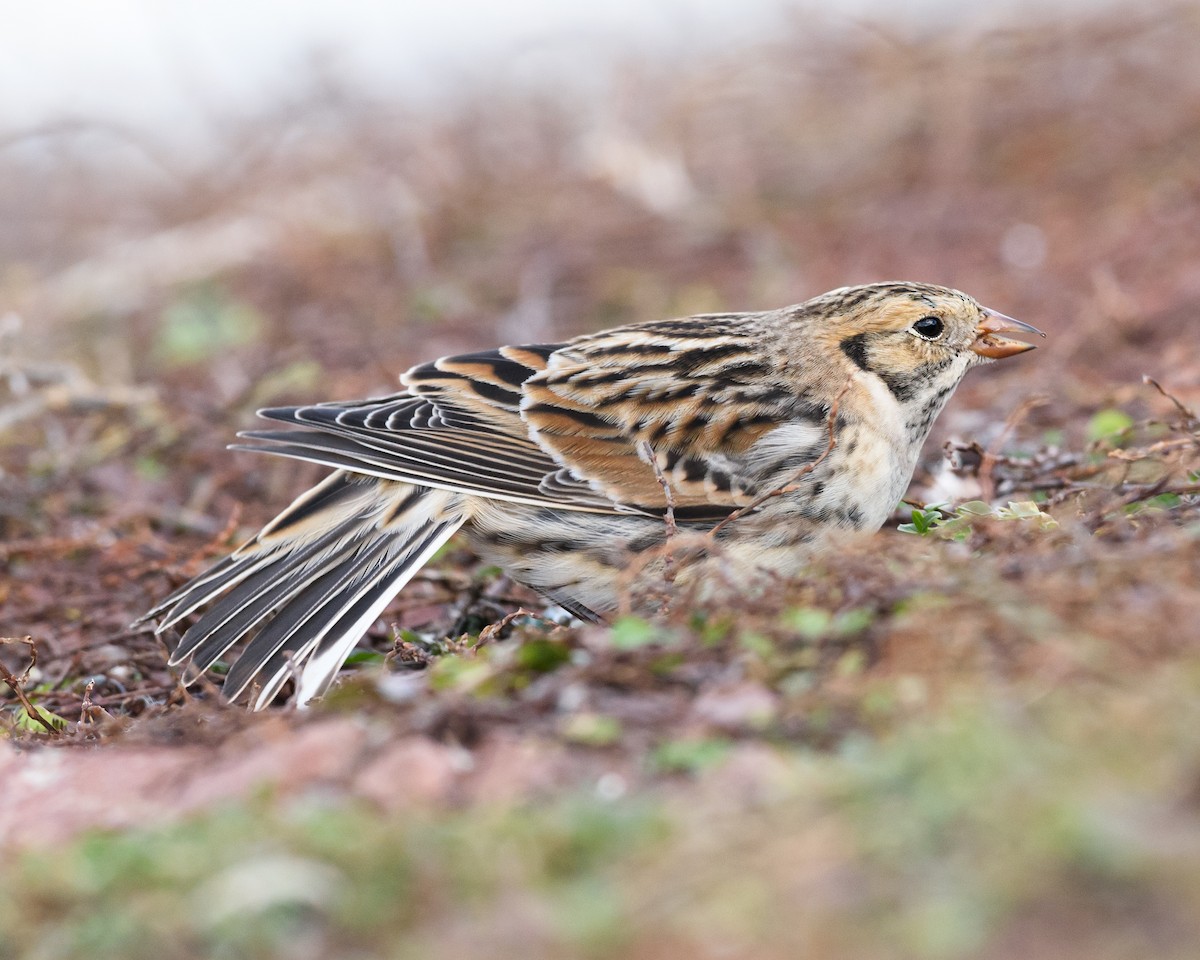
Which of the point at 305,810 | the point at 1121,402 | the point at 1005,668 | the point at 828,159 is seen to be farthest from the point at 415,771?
the point at 828,159

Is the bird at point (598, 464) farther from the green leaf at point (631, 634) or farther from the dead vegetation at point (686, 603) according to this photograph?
the green leaf at point (631, 634)

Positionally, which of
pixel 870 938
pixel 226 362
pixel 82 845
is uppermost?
pixel 870 938

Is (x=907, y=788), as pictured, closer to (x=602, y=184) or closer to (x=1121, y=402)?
(x=1121, y=402)

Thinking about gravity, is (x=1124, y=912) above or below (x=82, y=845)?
above

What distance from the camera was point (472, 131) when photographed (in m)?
13.5

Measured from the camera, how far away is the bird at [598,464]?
511 centimetres

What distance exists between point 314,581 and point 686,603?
1675mm

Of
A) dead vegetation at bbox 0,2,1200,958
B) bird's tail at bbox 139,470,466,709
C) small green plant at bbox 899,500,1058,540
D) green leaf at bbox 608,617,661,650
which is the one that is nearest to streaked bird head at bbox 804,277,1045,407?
dead vegetation at bbox 0,2,1200,958

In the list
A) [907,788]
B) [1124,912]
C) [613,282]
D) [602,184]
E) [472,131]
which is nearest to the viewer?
[1124,912]

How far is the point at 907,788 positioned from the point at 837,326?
308 cm

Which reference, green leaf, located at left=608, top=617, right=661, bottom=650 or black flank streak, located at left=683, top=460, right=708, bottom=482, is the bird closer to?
black flank streak, located at left=683, top=460, right=708, bottom=482

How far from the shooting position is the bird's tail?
4.86 metres

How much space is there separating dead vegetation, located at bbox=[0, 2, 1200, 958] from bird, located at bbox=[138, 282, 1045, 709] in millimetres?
293

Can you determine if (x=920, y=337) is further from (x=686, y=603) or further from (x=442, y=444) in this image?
(x=686, y=603)
